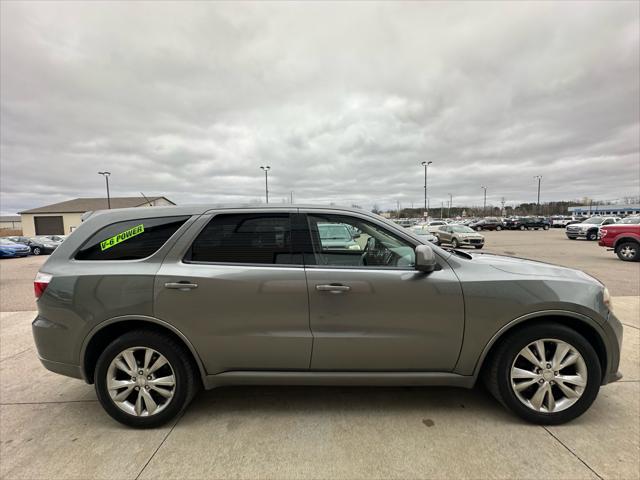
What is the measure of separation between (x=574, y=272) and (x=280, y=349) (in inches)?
103

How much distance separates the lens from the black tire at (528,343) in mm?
2465

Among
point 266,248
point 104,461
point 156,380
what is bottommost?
point 104,461

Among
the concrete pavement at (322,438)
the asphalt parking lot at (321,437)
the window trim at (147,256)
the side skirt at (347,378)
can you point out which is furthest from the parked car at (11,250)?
the side skirt at (347,378)

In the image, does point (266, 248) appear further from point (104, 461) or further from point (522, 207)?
point (522, 207)

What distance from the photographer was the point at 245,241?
2.62 metres

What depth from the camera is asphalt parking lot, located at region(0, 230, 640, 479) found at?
2.11m

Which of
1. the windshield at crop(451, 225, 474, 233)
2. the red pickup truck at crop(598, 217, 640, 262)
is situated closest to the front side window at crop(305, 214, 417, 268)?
the red pickup truck at crop(598, 217, 640, 262)

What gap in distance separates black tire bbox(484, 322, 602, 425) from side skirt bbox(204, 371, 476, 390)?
256mm

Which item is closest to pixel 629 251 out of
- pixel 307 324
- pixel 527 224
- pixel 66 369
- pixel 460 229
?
pixel 460 229

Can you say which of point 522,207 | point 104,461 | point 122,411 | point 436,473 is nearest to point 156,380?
point 122,411

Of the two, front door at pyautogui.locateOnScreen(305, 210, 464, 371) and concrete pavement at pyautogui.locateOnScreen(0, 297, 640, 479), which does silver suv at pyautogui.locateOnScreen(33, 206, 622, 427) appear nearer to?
front door at pyautogui.locateOnScreen(305, 210, 464, 371)

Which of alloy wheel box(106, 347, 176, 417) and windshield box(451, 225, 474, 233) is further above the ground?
windshield box(451, 225, 474, 233)

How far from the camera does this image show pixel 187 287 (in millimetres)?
→ 2451

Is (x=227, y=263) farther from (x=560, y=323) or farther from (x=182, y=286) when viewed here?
(x=560, y=323)
